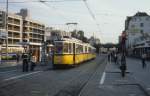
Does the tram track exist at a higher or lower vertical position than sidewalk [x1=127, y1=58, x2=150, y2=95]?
higher

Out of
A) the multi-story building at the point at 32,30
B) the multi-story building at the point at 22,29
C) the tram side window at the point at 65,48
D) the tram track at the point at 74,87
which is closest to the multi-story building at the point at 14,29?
the multi-story building at the point at 22,29

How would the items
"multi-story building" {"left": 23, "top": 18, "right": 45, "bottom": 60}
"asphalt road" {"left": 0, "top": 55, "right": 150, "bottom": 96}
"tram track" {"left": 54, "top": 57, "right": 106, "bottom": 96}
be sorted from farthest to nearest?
1. "multi-story building" {"left": 23, "top": 18, "right": 45, "bottom": 60}
2. "asphalt road" {"left": 0, "top": 55, "right": 150, "bottom": 96}
3. "tram track" {"left": 54, "top": 57, "right": 106, "bottom": 96}

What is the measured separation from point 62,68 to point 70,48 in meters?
2.51

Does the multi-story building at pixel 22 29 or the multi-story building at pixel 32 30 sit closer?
the multi-story building at pixel 22 29

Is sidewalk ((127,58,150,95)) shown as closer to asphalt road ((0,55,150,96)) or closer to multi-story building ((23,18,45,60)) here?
asphalt road ((0,55,150,96))

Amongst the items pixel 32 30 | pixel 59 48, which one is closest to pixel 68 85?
pixel 59 48

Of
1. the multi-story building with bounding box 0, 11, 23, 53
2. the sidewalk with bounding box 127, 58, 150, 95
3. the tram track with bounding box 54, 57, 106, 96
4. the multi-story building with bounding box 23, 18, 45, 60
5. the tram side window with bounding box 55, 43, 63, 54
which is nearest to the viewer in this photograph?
the tram track with bounding box 54, 57, 106, 96

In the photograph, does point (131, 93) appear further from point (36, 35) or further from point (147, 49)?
point (36, 35)

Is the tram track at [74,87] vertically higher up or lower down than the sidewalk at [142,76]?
higher up

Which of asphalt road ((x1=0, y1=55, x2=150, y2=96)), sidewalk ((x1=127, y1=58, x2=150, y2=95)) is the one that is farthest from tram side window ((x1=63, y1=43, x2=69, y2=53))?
asphalt road ((x1=0, y1=55, x2=150, y2=96))

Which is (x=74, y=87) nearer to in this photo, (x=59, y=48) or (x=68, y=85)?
(x=68, y=85)

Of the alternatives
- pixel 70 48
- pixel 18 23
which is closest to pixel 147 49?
pixel 70 48

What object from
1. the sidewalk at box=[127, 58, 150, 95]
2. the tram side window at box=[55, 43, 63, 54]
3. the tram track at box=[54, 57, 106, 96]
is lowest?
the sidewalk at box=[127, 58, 150, 95]

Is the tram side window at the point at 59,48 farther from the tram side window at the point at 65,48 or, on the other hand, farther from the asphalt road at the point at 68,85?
the asphalt road at the point at 68,85
